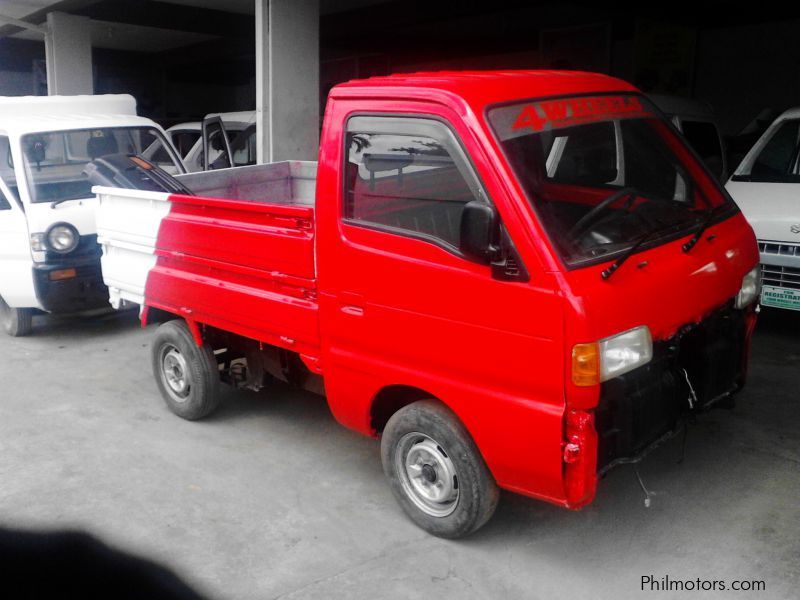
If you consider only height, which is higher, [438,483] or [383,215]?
[383,215]

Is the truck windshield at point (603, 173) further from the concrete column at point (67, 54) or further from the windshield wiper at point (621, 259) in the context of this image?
the concrete column at point (67, 54)

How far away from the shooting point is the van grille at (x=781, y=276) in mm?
5879

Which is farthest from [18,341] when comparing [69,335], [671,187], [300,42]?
[671,187]

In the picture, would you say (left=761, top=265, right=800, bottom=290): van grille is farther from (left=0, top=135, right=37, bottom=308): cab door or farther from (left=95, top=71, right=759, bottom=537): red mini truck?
(left=0, top=135, right=37, bottom=308): cab door

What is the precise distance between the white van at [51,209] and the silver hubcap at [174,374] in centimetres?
182

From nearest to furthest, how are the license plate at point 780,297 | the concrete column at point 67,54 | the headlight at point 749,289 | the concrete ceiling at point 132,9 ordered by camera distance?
the headlight at point 749,289
the license plate at point 780,297
the concrete ceiling at point 132,9
the concrete column at point 67,54

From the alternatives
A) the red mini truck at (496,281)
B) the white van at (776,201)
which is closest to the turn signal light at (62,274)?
the red mini truck at (496,281)

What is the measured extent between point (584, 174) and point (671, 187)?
0.48 metres

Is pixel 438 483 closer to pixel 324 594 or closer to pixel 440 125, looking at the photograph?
pixel 324 594

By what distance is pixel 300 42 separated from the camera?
9453 mm

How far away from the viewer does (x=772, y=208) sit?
20.1 feet

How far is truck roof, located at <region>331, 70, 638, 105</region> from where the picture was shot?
346 centimetres

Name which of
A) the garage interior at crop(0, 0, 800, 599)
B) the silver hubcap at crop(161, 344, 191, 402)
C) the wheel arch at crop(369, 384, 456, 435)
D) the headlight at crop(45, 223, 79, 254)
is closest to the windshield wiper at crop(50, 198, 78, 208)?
the headlight at crop(45, 223, 79, 254)

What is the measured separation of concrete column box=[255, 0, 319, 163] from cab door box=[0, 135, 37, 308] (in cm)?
311
